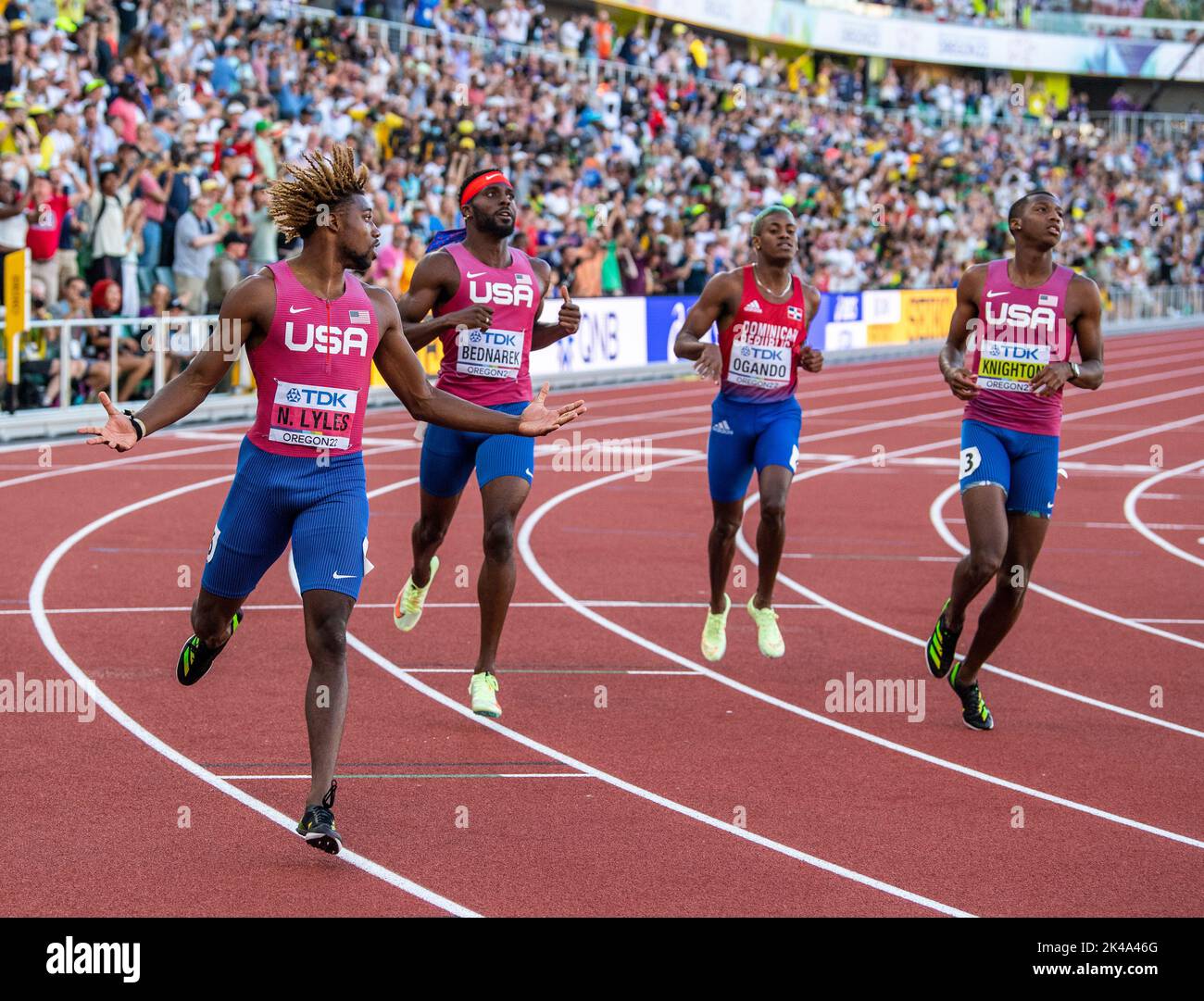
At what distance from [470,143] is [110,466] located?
10695 mm

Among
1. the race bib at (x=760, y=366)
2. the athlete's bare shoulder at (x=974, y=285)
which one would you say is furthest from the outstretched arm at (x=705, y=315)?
the athlete's bare shoulder at (x=974, y=285)

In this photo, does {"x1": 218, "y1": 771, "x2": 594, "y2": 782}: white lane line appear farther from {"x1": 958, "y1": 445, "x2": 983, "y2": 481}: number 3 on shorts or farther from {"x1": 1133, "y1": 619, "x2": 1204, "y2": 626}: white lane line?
{"x1": 1133, "y1": 619, "x2": 1204, "y2": 626}: white lane line

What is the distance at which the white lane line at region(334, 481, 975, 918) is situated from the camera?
5727 mm

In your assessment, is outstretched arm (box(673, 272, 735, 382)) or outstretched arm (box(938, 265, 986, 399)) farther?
outstretched arm (box(673, 272, 735, 382))

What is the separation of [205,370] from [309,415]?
392mm

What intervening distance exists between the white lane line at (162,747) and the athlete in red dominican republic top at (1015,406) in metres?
3.25

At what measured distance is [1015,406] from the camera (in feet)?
26.6

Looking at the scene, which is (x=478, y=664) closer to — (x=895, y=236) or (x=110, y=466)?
(x=110, y=466)

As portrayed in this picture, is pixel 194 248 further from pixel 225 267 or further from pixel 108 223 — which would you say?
pixel 108 223

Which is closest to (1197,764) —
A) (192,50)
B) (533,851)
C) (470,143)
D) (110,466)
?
(533,851)

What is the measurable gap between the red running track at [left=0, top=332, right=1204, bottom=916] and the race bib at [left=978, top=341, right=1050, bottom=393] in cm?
154

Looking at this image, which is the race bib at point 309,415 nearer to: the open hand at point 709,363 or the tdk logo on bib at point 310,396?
the tdk logo on bib at point 310,396

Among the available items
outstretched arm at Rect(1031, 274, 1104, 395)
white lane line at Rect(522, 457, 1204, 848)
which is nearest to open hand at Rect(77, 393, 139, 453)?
white lane line at Rect(522, 457, 1204, 848)

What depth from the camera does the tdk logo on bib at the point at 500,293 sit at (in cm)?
851
